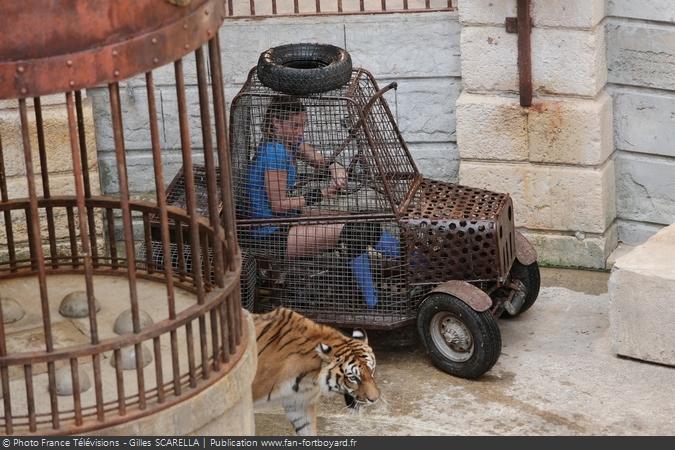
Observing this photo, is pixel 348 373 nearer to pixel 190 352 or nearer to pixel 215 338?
pixel 215 338

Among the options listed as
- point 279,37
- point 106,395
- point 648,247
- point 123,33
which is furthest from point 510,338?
point 123,33

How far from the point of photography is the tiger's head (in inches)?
318

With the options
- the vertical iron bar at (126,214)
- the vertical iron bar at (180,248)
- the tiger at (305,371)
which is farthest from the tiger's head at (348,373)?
the vertical iron bar at (126,214)

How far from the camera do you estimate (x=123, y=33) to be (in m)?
5.89

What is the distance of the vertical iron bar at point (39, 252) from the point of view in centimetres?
570

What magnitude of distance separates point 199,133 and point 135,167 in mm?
514

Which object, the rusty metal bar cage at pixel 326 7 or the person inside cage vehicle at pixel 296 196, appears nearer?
the person inside cage vehicle at pixel 296 196

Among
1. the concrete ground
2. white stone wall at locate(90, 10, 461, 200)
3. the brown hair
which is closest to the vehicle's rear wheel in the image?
the concrete ground

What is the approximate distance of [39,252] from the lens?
584 cm

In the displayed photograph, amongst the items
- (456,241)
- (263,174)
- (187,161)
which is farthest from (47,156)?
(187,161)

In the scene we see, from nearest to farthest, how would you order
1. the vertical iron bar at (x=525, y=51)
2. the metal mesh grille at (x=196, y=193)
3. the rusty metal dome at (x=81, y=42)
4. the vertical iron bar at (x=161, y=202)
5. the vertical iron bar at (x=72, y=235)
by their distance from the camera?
the rusty metal dome at (x=81, y=42), the vertical iron bar at (x=161, y=202), the vertical iron bar at (x=72, y=235), the metal mesh grille at (x=196, y=193), the vertical iron bar at (x=525, y=51)

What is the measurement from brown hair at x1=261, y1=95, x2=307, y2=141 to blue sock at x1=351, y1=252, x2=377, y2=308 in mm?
878

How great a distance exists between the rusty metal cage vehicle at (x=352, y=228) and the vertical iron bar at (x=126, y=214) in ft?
8.61

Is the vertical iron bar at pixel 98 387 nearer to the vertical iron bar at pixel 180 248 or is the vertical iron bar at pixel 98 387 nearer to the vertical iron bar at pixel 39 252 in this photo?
the vertical iron bar at pixel 39 252
